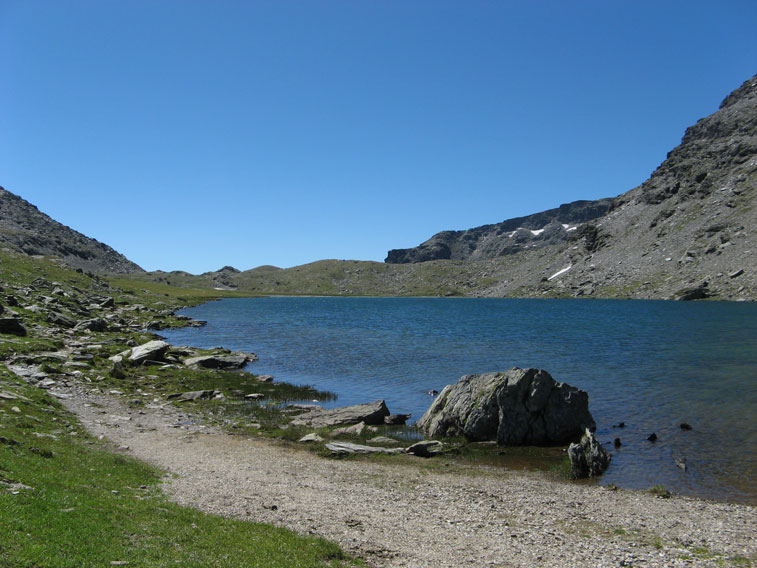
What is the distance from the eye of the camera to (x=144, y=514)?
56.2 ft

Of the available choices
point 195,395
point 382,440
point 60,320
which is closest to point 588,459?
point 382,440

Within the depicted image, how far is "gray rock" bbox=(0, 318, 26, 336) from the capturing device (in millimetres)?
48819

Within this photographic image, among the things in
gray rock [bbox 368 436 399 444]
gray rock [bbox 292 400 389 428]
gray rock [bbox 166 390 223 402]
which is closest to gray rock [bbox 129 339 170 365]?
gray rock [bbox 166 390 223 402]

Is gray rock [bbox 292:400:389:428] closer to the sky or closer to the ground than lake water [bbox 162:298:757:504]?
closer to the ground

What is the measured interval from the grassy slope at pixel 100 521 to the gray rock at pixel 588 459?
57.9 feet

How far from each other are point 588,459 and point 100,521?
25841 millimetres

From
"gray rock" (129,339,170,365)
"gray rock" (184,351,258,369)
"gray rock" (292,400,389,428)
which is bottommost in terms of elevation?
"gray rock" (292,400,389,428)

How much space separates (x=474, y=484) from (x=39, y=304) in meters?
72.1

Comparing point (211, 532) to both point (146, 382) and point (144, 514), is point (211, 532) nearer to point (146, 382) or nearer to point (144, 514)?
point (144, 514)

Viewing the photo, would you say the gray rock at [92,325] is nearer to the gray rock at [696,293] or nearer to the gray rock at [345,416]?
the gray rock at [345,416]

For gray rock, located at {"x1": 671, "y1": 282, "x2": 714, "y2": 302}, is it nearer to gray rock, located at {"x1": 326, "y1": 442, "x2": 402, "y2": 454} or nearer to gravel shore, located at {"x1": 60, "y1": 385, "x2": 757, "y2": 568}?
gravel shore, located at {"x1": 60, "y1": 385, "x2": 757, "y2": 568}

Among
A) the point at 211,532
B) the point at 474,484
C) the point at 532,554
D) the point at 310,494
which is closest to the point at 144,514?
the point at 211,532

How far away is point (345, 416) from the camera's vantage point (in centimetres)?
3959

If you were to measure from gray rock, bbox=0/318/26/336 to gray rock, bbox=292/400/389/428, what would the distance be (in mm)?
34162
